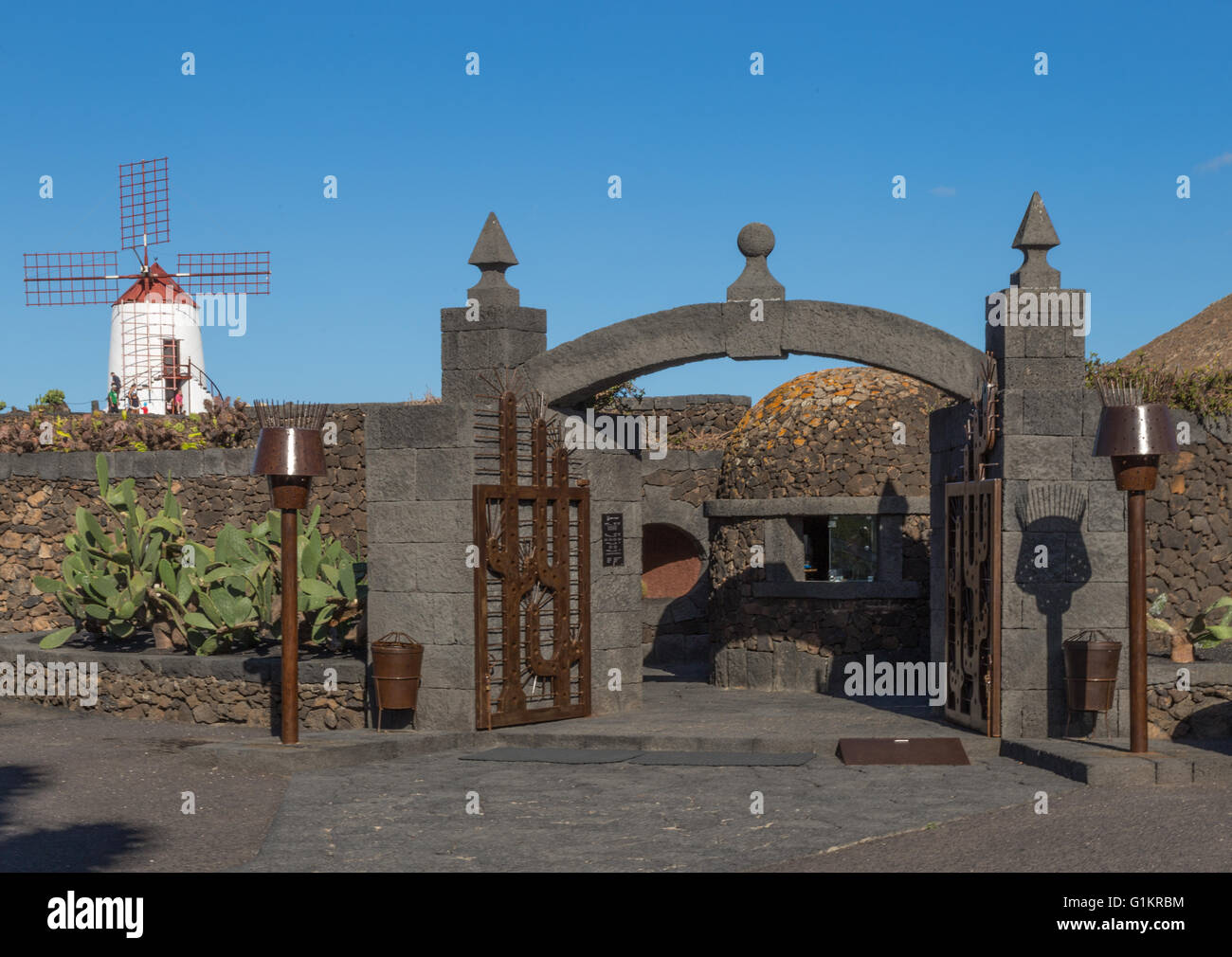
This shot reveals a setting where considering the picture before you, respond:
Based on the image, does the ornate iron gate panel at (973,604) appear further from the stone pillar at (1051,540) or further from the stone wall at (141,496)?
the stone wall at (141,496)

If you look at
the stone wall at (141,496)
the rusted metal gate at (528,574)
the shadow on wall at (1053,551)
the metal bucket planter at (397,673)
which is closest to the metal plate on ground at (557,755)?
the rusted metal gate at (528,574)

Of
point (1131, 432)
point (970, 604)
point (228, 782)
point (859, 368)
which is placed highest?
point (859, 368)

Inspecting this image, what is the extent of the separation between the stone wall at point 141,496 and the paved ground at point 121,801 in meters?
6.24

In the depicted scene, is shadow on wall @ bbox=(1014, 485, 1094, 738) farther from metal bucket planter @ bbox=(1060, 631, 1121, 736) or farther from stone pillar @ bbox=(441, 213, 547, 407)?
stone pillar @ bbox=(441, 213, 547, 407)

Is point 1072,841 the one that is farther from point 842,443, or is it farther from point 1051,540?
point 842,443

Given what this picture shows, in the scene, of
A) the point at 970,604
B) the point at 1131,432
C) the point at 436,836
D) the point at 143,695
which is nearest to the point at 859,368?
the point at 970,604

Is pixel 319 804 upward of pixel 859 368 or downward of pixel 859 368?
downward

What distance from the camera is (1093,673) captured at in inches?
393

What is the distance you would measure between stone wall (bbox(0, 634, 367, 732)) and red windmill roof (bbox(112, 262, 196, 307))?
29.2 meters

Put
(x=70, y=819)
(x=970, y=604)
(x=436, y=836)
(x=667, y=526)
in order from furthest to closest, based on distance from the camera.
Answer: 1. (x=667, y=526)
2. (x=970, y=604)
3. (x=70, y=819)
4. (x=436, y=836)

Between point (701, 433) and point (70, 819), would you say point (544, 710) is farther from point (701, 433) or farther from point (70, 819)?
point (701, 433)

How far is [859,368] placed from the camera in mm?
15508
